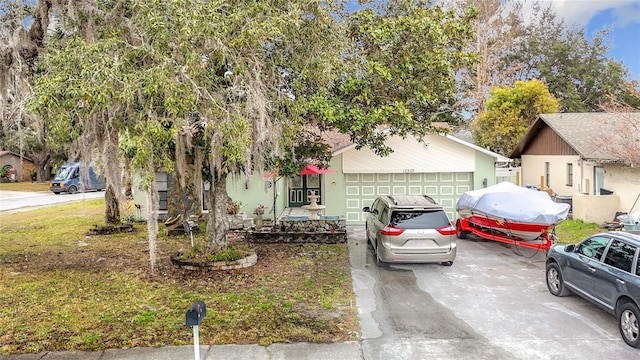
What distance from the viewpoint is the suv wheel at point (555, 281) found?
853cm

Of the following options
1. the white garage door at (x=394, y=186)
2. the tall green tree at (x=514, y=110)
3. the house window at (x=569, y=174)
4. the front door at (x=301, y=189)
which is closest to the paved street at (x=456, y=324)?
the white garage door at (x=394, y=186)

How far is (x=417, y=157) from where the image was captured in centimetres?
1745

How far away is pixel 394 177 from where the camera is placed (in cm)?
1775

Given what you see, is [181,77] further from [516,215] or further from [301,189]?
[301,189]

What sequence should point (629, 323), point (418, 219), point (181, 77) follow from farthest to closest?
point (418, 219) < point (181, 77) < point (629, 323)

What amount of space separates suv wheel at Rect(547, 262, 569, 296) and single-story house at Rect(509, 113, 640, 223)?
8355mm

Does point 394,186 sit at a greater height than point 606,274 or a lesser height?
greater

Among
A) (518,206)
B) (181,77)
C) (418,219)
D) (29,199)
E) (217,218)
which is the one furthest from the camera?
(29,199)

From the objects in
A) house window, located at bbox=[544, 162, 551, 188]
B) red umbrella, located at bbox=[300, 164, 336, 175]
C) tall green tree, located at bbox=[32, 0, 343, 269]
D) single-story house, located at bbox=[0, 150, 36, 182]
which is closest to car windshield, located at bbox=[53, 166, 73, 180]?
single-story house, located at bbox=[0, 150, 36, 182]

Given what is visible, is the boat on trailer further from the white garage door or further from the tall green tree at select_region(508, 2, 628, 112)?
the tall green tree at select_region(508, 2, 628, 112)

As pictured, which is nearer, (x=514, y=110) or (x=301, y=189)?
(x=301, y=189)

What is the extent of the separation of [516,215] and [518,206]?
0.35 metres

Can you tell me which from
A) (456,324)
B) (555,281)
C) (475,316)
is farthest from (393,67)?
(456,324)

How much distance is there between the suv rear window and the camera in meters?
10.4
